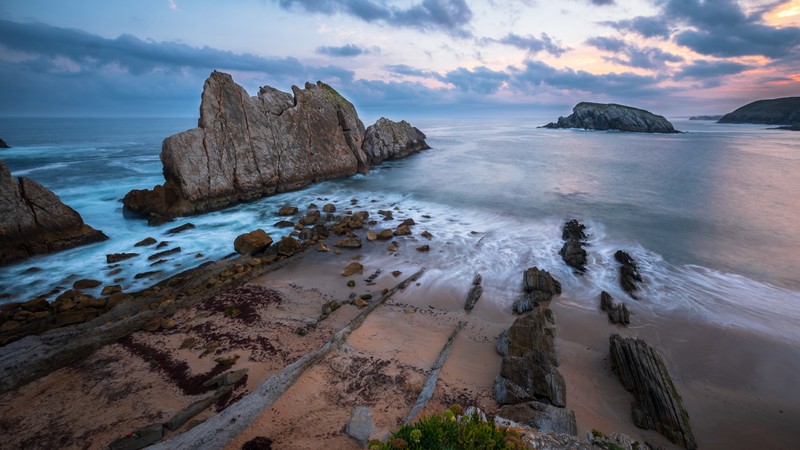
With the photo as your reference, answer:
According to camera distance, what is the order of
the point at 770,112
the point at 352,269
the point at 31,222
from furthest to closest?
the point at 770,112 < the point at 31,222 < the point at 352,269

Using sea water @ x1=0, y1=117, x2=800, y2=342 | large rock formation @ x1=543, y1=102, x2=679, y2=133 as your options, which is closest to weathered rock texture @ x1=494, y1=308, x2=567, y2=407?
sea water @ x1=0, y1=117, x2=800, y2=342

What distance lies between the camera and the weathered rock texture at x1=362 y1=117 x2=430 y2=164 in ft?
158

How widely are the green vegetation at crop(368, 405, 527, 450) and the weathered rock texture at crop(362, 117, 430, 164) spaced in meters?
42.8

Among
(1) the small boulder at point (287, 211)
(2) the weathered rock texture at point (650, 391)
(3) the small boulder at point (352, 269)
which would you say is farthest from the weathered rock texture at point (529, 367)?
(1) the small boulder at point (287, 211)

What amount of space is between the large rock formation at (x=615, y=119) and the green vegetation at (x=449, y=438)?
14437 centimetres

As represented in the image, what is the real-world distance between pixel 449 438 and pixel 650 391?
6.03 metres

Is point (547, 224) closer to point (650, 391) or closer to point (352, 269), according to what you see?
point (352, 269)

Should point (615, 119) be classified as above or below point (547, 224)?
above

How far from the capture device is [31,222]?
16.9m

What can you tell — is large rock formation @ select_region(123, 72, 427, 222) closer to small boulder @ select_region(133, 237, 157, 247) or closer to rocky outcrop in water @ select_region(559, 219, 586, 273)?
small boulder @ select_region(133, 237, 157, 247)

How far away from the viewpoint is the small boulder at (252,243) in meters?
16.9

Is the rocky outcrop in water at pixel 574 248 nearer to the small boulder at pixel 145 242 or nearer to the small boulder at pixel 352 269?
the small boulder at pixel 352 269

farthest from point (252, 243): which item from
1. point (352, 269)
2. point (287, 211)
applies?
point (287, 211)

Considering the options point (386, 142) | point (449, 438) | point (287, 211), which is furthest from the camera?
point (386, 142)
